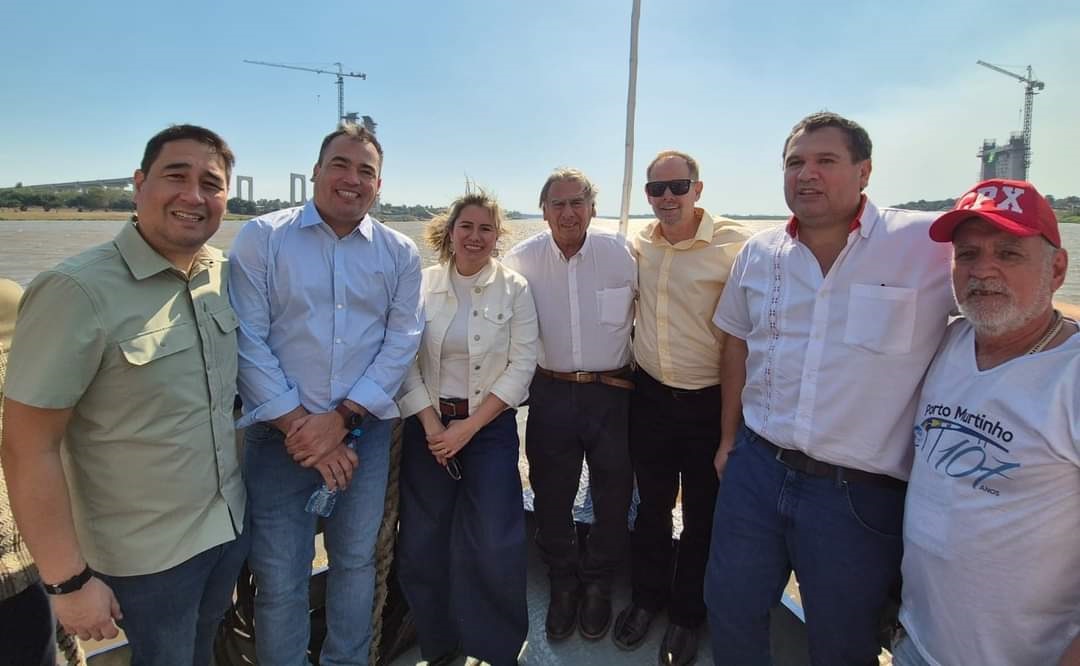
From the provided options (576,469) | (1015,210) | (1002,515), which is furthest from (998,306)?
(576,469)

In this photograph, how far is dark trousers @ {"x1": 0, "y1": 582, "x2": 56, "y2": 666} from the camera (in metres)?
1.43

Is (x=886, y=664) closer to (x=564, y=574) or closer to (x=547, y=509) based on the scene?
(x=564, y=574)

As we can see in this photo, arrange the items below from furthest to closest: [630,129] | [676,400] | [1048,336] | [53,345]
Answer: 1. [630,129]
2. [676,400]
3. [1048,336]
4. [53,345]

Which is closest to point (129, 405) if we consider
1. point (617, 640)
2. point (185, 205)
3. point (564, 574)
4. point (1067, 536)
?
point (185, 205)

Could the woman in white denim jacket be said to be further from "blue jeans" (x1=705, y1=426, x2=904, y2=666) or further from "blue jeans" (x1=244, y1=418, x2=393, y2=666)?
"blue jeans" (x1=705, y1=426, x2=904, y2=666)

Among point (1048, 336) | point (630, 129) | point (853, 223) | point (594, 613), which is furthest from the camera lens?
point (630, 129)

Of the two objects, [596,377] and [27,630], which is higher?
[596,377]

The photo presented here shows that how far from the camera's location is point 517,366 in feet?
7.74

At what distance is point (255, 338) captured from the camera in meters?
1.87

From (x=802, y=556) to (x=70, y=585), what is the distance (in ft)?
6.72

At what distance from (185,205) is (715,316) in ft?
6.07

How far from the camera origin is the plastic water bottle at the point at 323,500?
1.99 metres

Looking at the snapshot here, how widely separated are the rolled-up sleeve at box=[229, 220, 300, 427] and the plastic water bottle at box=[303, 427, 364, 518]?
0.79 feet

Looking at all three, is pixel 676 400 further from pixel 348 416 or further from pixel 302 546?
pixel 302 546
